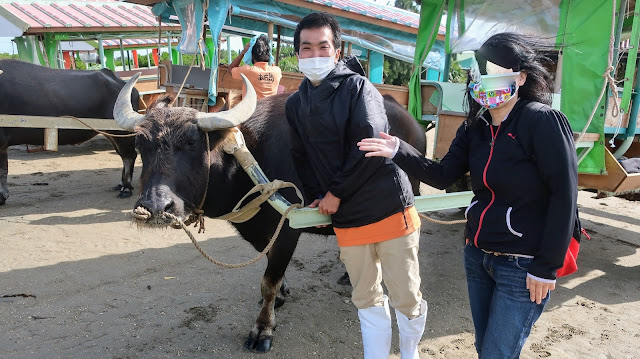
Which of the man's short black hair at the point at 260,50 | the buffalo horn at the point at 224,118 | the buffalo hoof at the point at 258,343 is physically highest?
the man's short black hair at the point at 260,50

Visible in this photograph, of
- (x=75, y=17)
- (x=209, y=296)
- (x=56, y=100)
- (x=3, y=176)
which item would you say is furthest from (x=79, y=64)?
(x=209, y=296)

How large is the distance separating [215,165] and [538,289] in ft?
6.27

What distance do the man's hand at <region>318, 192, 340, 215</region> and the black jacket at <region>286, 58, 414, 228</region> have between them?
0.10 feet

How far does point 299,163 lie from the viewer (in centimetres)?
258

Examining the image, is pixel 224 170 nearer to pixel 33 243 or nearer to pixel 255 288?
pixel 255 288

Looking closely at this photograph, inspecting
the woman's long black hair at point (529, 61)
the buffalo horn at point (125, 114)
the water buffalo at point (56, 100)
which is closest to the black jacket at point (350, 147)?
the woman's long black hair at point (529, 61)

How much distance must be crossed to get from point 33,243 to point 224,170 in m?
3.30

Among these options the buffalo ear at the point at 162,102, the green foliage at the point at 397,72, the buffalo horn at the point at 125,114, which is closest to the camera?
the buffalo horn at the point at 125,114

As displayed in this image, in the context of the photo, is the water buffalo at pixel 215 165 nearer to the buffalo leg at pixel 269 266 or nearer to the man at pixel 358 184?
the buffalo leg at pixel 269 266

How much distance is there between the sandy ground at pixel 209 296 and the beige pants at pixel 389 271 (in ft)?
2.83

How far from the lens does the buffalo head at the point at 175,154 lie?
2.44 metres

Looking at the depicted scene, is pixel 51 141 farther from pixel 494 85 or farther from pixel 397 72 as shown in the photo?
pixel 397 72

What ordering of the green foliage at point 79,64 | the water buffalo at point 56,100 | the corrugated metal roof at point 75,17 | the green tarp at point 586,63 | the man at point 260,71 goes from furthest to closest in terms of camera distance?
the green foliage at point 79,64
the corrugated metal roof at point 75,17
the water buffalo at point 56,100
the man at point 260,71
the green tarp at point 586,63

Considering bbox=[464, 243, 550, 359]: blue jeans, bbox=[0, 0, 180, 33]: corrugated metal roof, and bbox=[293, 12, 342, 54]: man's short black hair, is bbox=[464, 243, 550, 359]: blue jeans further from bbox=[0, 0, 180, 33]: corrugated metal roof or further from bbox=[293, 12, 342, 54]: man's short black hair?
bbox=[0, 0, 180, 33]: corrugated metal roof
